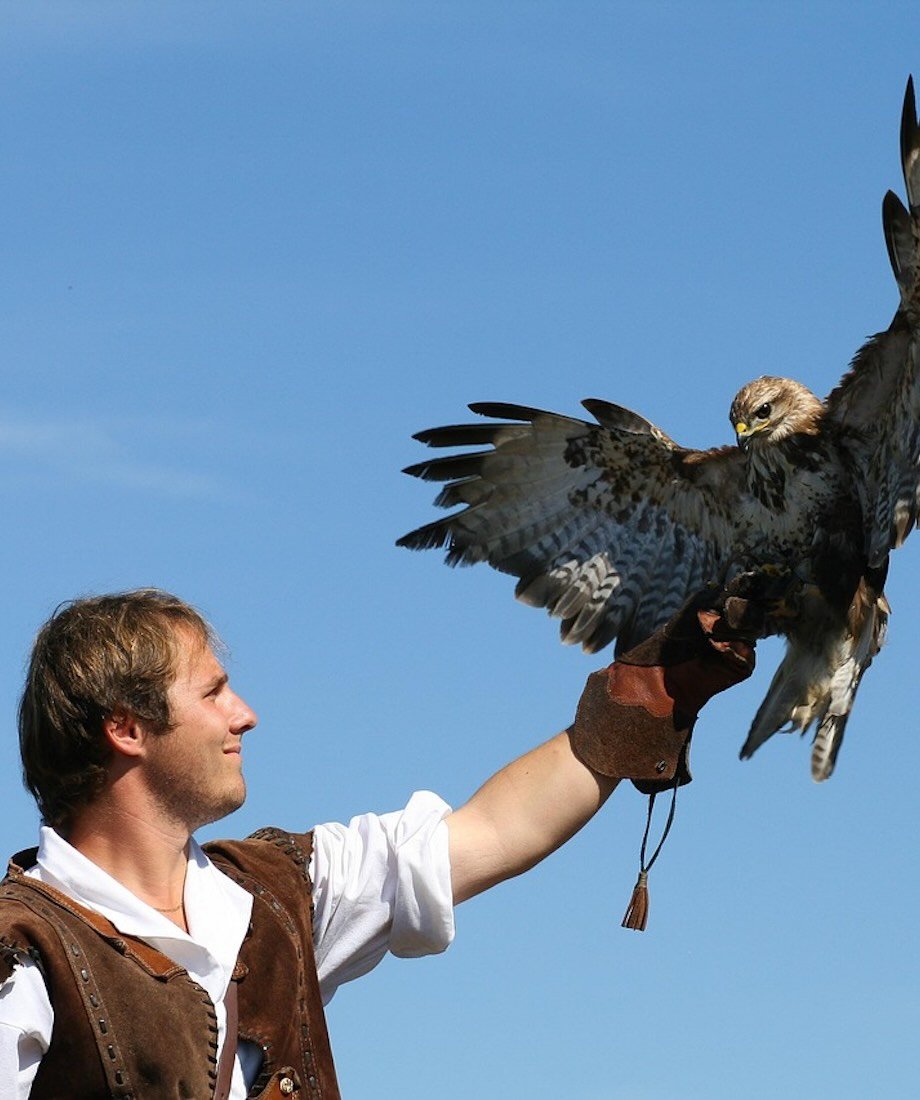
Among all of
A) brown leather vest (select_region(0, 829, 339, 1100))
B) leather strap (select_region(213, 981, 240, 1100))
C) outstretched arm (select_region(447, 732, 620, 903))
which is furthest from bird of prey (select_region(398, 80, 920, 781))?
leather strap (select_region(213, 981, 240, 1100))

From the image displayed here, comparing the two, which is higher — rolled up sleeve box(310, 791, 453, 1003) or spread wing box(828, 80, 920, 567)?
spread wing box(828, 80, 920, 567)

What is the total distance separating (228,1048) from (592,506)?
282cm

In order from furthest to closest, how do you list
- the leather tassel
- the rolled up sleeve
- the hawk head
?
the hawk head
the leather tassel
the rolled up sleeve

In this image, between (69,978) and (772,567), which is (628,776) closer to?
(69,978)

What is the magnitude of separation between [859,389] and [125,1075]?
9.90 ft

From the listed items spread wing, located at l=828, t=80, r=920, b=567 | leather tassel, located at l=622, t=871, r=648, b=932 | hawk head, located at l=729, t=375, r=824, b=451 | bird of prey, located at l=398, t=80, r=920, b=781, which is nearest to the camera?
leather tassel, located at l=622, t=871, r=648, b=932

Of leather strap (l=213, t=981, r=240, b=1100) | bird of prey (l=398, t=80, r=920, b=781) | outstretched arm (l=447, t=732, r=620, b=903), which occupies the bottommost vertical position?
leather strap (l=213, t=981, r=240, b=1100)

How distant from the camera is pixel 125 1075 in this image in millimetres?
2484

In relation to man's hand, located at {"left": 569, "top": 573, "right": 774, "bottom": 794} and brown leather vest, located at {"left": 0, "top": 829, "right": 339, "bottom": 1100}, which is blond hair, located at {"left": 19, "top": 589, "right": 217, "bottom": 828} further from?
man's hand, located at {"left": 569, "top": 573, "right": 774, "bottom": 794}

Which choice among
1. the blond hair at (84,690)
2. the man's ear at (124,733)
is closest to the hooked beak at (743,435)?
the blond hair at (84,690)

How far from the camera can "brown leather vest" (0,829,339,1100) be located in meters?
2.48

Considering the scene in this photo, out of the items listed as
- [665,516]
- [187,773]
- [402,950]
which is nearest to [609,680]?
[402,950]

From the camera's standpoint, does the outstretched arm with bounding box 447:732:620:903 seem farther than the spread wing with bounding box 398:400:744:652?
No

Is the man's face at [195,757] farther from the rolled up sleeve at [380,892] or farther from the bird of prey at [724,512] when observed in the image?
the bird of prey at [724,512]
